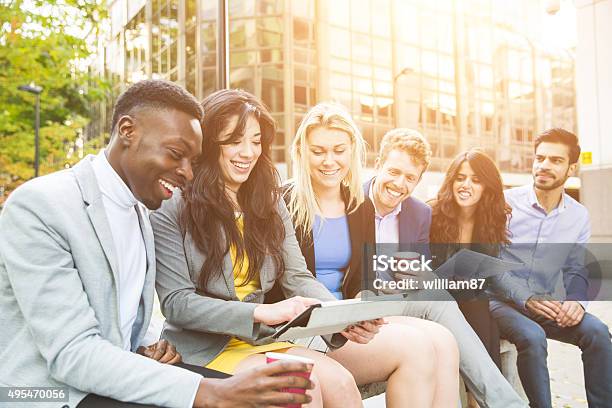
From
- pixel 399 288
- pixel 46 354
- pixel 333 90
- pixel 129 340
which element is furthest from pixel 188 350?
pixel 333 90

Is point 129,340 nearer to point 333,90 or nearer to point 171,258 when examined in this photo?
point 171,258

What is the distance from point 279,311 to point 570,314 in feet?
3.76

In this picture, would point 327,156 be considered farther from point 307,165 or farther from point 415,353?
point 415,353

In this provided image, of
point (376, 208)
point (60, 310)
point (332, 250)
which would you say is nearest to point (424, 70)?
point (376, 208)

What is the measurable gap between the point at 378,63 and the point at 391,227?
2.13 feet

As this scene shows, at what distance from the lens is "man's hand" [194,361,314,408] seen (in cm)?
112

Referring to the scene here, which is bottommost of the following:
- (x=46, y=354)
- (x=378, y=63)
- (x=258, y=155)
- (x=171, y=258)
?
(x=46, y=354)

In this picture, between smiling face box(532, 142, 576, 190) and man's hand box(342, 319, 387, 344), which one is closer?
man's hand box(342, 319, 387, 344)

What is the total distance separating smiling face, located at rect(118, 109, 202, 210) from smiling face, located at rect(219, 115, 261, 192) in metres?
0.41

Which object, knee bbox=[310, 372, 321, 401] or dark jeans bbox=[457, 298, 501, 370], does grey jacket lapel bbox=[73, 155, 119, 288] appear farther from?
dark jeans bbox=[457, 298, 501, 370]

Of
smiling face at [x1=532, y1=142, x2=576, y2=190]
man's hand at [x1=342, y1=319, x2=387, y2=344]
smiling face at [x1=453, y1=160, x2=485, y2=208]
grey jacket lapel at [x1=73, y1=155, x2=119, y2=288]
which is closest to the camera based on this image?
grey jacket lapel at [x1=73, y1=155, x2=119, y2=288]

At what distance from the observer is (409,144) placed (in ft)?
7.09

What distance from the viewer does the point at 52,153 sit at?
7605 mm

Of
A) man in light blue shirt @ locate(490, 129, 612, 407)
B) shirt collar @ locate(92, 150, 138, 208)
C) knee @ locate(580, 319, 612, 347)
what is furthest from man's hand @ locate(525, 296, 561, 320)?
shirt collar @ locate(92, 150, 138, 208)
